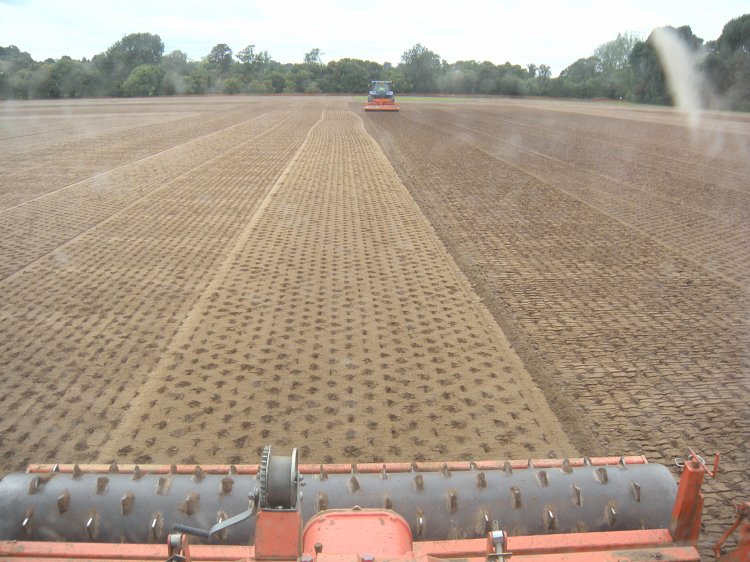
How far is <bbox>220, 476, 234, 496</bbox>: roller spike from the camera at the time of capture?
2.79 meters

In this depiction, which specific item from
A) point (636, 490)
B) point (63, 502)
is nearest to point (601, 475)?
point (636, 490)

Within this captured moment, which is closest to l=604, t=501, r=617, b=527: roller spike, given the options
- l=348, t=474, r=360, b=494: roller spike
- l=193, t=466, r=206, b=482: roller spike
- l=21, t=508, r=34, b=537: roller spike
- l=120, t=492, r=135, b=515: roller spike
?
l=348, t=474, r=360, b=494: roller spike

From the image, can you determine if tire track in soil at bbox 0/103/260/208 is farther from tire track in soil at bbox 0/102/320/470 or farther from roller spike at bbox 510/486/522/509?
roller spike at bbox 510/486/522/509

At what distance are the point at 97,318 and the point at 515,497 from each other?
494cm

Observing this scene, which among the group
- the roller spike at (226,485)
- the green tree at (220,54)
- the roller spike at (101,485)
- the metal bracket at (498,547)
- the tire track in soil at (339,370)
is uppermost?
the green tree at (220,54)

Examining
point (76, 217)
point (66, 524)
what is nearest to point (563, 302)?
point (66, 524)

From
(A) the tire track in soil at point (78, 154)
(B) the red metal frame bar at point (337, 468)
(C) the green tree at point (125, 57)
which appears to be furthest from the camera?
(C) the green tree at point (125, 57)

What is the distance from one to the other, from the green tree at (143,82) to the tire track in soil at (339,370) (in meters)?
69.1

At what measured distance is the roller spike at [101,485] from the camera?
2.75 m

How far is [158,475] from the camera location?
2.92 m

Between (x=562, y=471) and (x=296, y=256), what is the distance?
5900 millimetres

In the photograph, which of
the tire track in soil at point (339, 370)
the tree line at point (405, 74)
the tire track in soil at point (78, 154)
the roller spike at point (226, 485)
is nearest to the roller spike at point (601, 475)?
the tire track in soil at point (339, 370)

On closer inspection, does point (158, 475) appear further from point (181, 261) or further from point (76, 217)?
Result: point (76, 217)

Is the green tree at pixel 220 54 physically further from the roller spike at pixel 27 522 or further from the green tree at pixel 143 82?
the roller spike at pixel 27 522
